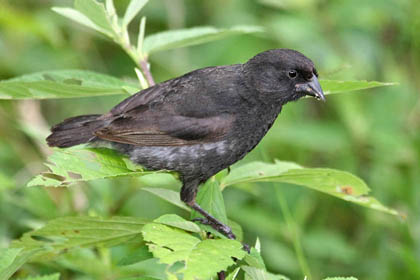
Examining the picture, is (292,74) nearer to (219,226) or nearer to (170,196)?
(170,196)

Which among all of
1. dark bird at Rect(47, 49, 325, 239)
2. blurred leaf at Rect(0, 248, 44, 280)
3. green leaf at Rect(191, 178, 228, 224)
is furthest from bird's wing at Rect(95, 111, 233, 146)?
blurred leaf at Rect(0, 248, 44, 280)

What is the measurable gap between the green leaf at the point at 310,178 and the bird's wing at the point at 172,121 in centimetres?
37

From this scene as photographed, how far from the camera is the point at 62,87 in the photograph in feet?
9.03

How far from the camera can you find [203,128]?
3.20 metres

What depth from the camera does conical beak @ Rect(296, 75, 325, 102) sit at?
124 inches

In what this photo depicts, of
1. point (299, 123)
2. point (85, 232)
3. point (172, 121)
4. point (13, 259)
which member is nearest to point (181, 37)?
point (172, 121)

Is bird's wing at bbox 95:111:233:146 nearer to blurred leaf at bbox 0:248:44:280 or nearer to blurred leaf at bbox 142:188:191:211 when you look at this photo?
blurred leaf at bbox 142:188:191:211

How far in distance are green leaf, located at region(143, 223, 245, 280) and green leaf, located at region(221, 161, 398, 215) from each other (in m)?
0.55

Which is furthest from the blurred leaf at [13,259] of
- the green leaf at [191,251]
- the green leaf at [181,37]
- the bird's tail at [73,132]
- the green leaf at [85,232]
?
the green leaf at [181,37]

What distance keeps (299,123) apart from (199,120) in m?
2.81

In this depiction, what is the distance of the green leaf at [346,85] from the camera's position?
2716mm

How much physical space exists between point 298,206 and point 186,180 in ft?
7.78

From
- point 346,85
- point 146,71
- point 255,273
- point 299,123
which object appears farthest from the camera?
point 299,123

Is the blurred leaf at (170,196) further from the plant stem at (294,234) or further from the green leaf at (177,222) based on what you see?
the plant stem at (294,234)
